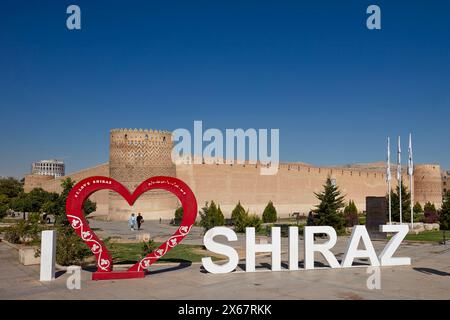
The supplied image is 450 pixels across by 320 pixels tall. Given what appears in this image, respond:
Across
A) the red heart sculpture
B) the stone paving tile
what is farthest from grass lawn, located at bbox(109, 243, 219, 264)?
the red heart sculpture

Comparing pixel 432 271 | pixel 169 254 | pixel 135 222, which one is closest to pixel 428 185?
pixel 135 222

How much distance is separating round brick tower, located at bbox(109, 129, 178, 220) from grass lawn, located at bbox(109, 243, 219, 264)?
1435 centimetres

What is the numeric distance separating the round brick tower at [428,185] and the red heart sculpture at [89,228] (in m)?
46.8

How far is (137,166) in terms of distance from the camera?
29.6 metres

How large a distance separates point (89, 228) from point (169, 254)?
4014 millimetres

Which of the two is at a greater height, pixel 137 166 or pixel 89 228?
pixel 137 166

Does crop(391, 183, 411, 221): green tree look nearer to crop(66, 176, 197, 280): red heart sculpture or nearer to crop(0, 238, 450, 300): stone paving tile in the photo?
crop(0, 238, 450, 300): stone paving tile

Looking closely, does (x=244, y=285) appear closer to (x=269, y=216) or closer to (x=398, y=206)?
(x=269, y=216)

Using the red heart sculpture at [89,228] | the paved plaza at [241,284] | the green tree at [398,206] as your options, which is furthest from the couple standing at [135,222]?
the green tree at [398,206]

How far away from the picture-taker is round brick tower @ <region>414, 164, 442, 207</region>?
5084cm

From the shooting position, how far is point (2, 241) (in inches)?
611

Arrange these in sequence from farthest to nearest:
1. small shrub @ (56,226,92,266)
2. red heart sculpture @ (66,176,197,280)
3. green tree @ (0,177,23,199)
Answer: green tree @ (0,177,23,199) < small shrub @ (56,226,92,266) < red heart sculpture @ (66,176,197,280)
